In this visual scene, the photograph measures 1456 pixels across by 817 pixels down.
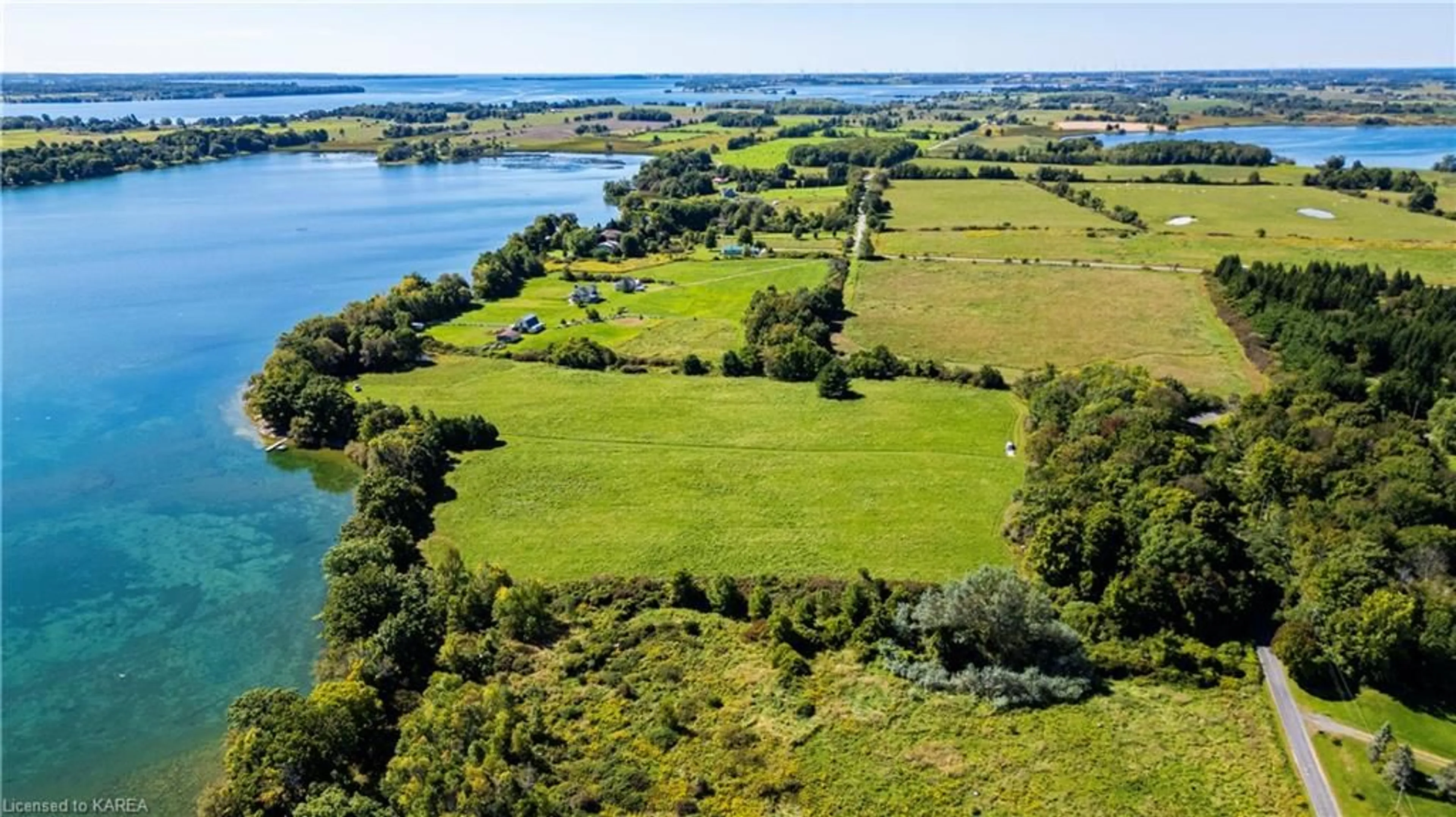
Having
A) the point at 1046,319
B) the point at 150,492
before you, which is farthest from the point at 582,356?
the point at 1046,319

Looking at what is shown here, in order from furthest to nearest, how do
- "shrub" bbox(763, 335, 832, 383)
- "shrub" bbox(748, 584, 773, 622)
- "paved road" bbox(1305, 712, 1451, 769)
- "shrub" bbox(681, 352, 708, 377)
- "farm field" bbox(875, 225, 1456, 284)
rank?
"farm field" bbox(875, 225, 1456, 284) → "shrub" bbox(681, 352, 708, 377) → "shrub" bbox(763, 335, 832, 383) → "shrub" bbox(748, 584, 773, 622) → "paved road" bbox(1305, 712, 1451, 769)

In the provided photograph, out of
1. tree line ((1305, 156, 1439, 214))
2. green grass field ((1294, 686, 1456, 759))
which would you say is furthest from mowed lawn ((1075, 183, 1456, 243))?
green grass field ((1294, 686, 1456, 759))

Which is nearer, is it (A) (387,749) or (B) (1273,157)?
(A) (387,749)

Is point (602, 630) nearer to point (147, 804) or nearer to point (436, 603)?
point (436, 603)

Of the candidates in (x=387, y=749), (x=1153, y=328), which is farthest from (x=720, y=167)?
(x=387, y=749)

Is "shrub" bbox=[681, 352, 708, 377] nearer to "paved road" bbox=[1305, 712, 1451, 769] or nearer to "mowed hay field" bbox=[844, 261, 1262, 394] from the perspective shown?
"mowed hay field" bbox=[844, 261, 1262, 394]

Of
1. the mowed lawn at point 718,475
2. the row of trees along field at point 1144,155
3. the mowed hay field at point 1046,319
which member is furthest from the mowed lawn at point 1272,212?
the mowed lawn at point 718,475
